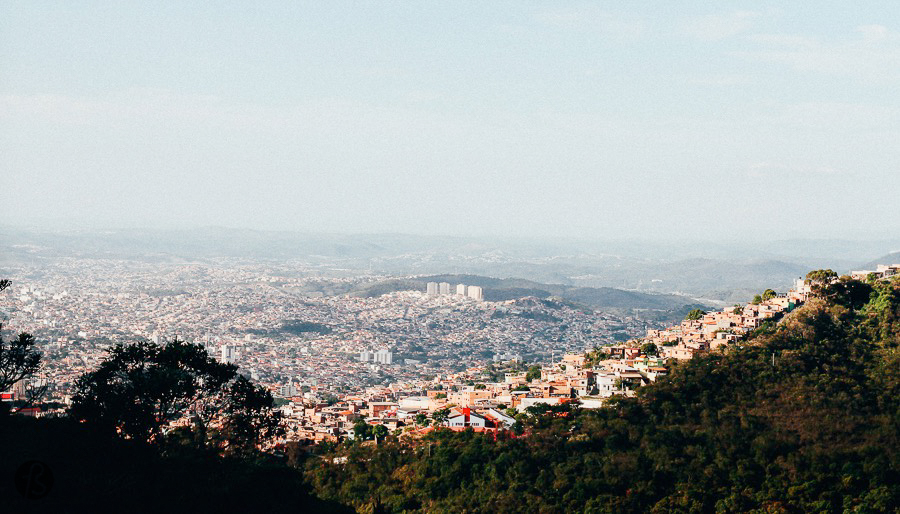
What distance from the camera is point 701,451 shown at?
1794 cm

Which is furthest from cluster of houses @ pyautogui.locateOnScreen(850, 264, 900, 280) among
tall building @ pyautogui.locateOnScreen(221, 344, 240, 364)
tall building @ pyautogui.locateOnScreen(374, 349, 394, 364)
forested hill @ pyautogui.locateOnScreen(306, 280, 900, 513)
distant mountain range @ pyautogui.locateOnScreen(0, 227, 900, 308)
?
distant mountain range @ pyautogui.locateOnScreen(0, 227, 900, 308)

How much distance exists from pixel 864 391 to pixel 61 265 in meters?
108

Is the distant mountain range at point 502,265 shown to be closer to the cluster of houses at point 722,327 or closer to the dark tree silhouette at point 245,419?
the cluster of houses at point 722,327

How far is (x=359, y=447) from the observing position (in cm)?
2155

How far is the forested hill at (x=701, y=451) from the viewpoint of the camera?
16.6 metres

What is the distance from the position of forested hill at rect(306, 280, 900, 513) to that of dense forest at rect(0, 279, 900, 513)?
1.3 inches

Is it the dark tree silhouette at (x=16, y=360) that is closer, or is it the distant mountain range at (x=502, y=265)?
the dark tree silhouette at (x=16, y=360)

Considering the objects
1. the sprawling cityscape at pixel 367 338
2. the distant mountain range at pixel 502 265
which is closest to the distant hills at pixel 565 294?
the distant mountain range at pixel 502 265

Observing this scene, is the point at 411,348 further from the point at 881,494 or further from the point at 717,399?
the point at 881,494

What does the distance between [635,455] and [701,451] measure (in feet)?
3.68

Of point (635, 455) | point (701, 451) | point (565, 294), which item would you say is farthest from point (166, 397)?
point (565, 294)

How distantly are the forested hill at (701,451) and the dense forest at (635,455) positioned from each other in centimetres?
3

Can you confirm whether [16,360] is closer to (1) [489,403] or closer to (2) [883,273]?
(1) [489,403]

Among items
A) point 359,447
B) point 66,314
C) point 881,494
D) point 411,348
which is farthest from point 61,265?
point 881,494
